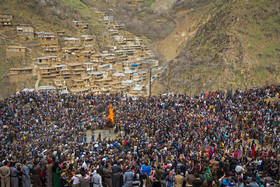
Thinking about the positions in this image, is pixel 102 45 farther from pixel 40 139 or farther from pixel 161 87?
pixel 40 139

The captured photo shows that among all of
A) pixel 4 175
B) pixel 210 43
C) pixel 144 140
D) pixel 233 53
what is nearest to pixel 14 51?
pixel 210 43

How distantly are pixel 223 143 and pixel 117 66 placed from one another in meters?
49.4

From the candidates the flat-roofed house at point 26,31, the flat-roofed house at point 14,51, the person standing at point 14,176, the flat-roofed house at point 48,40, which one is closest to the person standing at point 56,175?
the person standing at point 14,176

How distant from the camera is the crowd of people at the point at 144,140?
34.0 feet

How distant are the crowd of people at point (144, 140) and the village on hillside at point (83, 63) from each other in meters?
16.0

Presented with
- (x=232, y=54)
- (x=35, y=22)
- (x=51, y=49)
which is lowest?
(x=232, y=54)

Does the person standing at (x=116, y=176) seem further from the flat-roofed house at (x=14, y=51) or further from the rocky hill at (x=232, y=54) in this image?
the flat-roofed house at (x=14, y=51)

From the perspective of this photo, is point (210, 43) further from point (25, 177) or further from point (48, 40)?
point (25, 177)

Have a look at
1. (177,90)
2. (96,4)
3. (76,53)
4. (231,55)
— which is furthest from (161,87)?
(96,4)

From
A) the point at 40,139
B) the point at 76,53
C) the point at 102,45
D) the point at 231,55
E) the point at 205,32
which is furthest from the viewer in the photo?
the point at 102,45

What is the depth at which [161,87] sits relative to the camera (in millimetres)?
51719

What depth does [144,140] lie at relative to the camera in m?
20.1

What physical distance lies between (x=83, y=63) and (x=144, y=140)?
4051cm

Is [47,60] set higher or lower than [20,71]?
higher
